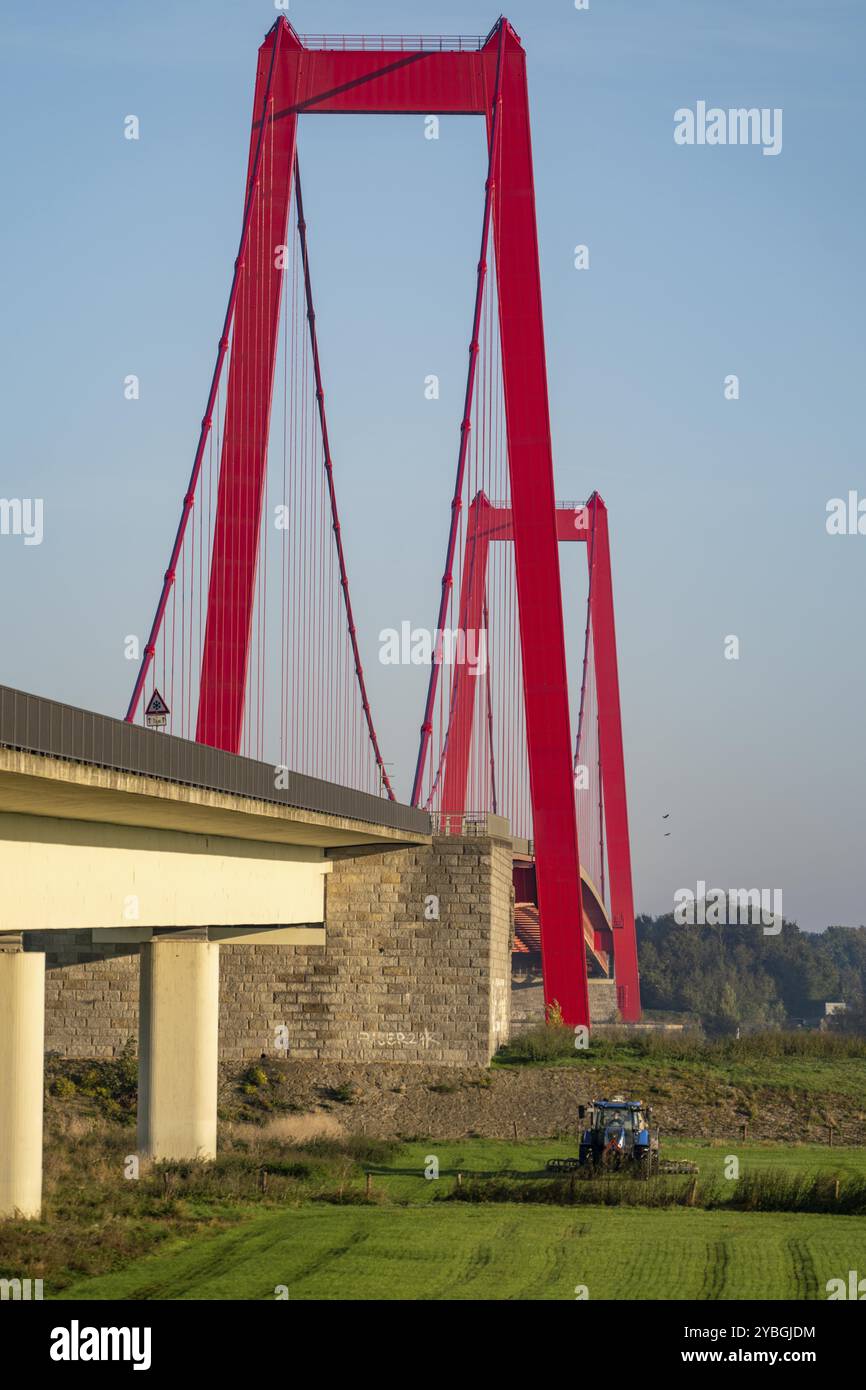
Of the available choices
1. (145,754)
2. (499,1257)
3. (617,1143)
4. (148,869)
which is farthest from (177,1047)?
(499,1257)

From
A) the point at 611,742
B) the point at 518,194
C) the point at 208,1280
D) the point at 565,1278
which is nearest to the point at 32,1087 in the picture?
the point at 208,1280

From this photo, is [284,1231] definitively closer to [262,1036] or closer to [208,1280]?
[208,1280]

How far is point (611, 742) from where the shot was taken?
103 metres

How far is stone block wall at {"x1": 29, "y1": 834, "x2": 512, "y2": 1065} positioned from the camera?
4500cm

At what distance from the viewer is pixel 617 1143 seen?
31.7 meters

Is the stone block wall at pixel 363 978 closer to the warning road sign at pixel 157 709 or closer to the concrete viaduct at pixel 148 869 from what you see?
the concrete viaduct at pixel 148 869

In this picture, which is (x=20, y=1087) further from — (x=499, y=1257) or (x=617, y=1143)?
(x=617, y=1143)

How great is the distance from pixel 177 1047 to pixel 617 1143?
864cm

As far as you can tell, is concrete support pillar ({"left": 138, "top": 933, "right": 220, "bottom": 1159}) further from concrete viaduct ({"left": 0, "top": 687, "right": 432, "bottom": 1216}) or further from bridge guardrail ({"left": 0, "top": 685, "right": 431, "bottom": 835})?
bridge guardrail ({"left": 0, "top": 685, "right": 431, "bottom": 835})

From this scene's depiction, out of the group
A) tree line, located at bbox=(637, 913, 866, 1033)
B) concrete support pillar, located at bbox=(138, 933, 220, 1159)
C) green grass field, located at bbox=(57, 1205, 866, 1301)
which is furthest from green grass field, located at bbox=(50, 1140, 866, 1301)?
tree line, located at bbox=(637, 913, 866, 1033)

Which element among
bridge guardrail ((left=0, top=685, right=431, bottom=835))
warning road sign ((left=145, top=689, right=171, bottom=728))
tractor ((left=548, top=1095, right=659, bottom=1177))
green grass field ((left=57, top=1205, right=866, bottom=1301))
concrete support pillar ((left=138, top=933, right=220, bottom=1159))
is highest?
warning road sign ((left=145, top=689, right=171, bottom=728))

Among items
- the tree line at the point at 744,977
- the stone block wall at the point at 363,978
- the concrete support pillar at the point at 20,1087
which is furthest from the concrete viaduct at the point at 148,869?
the tree line at the point at 744,977

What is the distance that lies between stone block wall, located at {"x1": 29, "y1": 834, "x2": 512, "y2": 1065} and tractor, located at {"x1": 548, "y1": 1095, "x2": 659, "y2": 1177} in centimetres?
1276

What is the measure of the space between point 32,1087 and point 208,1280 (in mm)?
5551
